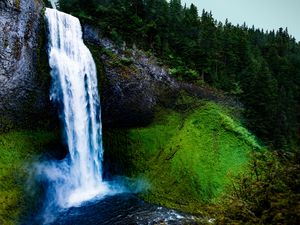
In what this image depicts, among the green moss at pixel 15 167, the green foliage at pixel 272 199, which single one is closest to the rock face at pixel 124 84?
the green moss at pixel 15 167

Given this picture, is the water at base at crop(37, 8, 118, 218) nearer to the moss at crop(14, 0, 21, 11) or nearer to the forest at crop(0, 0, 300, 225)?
the forest at crop(0, 0, 300, 225)

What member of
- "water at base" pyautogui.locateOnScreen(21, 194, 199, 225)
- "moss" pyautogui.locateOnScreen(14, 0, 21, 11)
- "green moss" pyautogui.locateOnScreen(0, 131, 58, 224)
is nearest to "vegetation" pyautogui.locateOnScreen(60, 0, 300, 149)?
"moss" pyautogui.locateOnScreen(14, 0, 21, 11)

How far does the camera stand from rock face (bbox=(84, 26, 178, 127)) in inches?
1281

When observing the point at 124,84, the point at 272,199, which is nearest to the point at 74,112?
the point at 124,84

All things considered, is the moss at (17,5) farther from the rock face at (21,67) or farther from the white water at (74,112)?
the white water at (74,112)

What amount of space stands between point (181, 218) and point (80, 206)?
22.6 feet

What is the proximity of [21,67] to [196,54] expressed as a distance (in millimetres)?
21914

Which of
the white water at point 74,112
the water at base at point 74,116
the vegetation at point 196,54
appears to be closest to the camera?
the water at base at point 74,116

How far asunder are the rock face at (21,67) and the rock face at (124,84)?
581 cm

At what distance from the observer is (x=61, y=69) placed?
28562 mm

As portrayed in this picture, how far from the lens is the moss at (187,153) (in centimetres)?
2900

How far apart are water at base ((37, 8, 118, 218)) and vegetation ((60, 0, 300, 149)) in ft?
15.8

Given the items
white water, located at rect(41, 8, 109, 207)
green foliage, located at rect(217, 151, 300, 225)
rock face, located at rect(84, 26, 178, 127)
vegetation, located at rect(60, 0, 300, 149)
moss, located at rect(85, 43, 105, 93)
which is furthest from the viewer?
vegetation, located at rect(60, 0, 300, 149)

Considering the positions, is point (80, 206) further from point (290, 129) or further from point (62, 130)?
point (290, 129)
